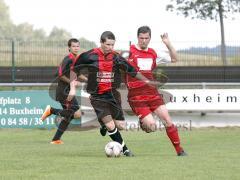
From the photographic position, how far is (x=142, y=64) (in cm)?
1288

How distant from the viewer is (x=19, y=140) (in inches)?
690

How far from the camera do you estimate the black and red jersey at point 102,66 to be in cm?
1270

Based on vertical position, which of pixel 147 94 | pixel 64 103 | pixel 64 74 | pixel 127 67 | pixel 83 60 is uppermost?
pixel 83 60

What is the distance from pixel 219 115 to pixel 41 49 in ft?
23.2

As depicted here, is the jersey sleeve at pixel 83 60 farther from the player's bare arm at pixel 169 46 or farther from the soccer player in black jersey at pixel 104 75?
the player's bare arm at pixel 169 46

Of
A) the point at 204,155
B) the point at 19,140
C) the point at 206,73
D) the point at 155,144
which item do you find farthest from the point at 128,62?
the point at 206,73

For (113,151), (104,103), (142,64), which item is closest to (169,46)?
(142,64)

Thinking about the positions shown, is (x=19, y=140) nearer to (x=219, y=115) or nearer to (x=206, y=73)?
(x=219, y=115)

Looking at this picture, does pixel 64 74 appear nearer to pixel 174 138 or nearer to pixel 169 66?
pixel 174 138

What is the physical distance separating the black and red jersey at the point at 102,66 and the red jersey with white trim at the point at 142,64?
0.16 meters

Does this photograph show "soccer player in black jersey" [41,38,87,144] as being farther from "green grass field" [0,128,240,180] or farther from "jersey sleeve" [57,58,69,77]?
"green grass field" [0,128,240,180]

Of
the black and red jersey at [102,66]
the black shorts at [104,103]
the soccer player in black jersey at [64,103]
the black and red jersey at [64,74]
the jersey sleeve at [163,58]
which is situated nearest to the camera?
the black and red jersey at [102,66]

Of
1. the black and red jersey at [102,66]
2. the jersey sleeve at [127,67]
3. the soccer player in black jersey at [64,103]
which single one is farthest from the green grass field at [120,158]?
the jersey sleeve at [127,67]

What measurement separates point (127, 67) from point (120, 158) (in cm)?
146
